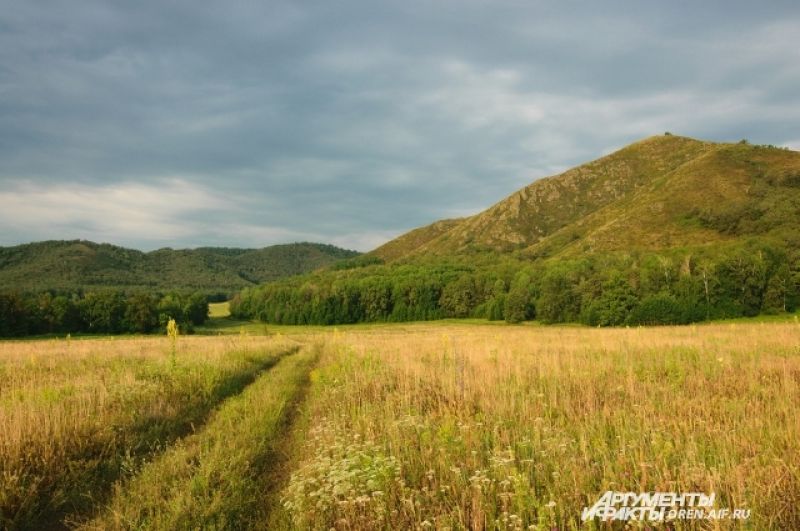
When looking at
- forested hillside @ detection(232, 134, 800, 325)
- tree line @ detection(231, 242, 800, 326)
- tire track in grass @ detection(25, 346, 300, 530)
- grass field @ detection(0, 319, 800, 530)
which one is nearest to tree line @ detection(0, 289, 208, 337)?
tree line @ detection(231, 242, 800, 326)

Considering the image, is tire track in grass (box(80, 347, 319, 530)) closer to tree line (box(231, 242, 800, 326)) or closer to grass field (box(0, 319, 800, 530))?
grass field (box(0, 319, 800, 530))

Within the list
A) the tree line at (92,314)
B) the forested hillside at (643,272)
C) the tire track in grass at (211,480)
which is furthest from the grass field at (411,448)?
the tree line at (92,314)

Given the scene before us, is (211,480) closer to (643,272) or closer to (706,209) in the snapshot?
(643,272)

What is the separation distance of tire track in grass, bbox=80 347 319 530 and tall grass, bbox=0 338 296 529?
0.60 m

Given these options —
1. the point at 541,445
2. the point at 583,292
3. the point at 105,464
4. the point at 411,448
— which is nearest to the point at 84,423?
the point at 105,464

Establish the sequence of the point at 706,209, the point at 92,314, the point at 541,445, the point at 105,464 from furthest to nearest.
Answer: the point at 706,209 < the point at 92,314 < the point at 105,464 < the point at 541,445

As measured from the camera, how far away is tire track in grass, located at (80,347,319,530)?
5211mm

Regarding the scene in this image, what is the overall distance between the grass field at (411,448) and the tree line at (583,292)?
59.8 meters

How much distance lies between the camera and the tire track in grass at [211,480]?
205 inches

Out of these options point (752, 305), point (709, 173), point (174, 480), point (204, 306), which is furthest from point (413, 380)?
point (709, 173)

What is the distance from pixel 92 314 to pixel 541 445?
371 feet

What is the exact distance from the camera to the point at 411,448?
6449 millimetres

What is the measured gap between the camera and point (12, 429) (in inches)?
266

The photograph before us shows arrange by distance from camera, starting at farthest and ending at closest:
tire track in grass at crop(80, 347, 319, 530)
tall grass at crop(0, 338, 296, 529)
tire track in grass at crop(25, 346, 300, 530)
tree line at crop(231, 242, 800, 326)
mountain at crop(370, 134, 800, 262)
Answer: mountain at crop(370, 134, 800, 262), tree line at crop(231, 242, 800, 326), tall grass at crop(0, 338, 296, 529), tire track in grass at crop(25, 346, 300, 530), tire track in grass at crop(80, 347, 319, 530)
